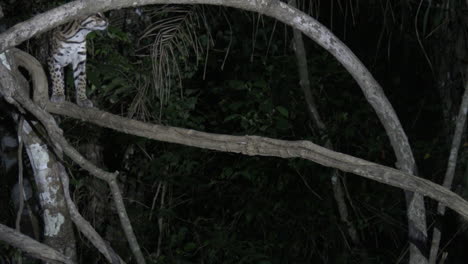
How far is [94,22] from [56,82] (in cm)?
55

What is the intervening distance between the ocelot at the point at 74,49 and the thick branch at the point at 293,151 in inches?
83.3

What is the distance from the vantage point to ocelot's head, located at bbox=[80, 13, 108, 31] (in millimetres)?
4840

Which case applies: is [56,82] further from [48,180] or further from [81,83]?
[48,180]

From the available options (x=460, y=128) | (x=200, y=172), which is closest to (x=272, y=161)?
(x=200, y=172)

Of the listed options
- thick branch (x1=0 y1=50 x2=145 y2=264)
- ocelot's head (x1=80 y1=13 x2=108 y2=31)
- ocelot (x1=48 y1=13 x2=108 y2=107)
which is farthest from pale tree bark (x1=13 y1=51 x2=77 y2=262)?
ocelot's head (x1=80 y1=13 x2=108 y2=31)

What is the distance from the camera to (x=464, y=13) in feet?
14.1

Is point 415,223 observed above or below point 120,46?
below

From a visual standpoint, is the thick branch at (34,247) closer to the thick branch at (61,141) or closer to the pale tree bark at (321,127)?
the thick branch at (61,141)

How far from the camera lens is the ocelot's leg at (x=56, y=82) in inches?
184

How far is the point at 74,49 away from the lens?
4883 millimetres

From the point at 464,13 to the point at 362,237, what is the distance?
2154mm

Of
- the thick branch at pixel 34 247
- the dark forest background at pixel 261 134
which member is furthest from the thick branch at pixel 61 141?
the dark forest background at pixel 261 134

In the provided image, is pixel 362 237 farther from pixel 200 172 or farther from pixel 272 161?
pixel 200 172

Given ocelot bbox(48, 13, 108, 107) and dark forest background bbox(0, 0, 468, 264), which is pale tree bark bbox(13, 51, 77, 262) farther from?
ocelot bbox(48, 13, 108, 107)
